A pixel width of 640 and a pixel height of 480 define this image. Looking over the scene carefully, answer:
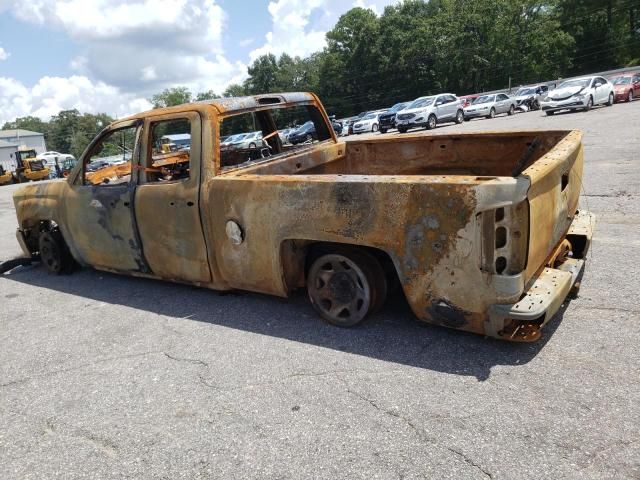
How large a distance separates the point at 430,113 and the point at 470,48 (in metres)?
38.3

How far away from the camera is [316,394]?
3.12m

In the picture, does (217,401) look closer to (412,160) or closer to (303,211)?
(303,211)

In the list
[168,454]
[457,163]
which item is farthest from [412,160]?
[168,454]

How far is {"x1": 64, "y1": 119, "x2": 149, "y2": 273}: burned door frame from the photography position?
5000 mm

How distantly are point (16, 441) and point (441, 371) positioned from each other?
2573 mm

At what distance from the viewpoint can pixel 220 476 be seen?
2.53m

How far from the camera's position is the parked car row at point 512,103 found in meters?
23.3

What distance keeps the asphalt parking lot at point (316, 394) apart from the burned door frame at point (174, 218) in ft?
1.35

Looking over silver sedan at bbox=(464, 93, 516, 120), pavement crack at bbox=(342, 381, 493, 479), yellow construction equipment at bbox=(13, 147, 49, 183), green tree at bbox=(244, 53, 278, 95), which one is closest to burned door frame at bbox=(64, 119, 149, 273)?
pavement crack at bbox=(342, 381, 493, 479)

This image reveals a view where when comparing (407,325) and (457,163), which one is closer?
(407,325)

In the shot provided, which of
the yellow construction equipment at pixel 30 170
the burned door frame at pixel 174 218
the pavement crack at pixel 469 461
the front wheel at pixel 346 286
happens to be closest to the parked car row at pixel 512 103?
the burned door frame at pixel 174 218

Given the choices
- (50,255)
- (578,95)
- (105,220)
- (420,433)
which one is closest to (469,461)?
(420,433)

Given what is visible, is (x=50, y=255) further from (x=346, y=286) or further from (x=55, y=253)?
(x=346, y=286)

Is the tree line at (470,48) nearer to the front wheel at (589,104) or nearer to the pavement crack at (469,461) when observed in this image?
the front wheel at (589,104)
